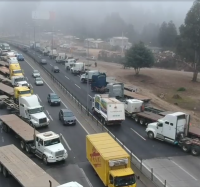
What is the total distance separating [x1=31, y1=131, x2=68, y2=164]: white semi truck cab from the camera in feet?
87.0

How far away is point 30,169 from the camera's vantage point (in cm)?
2189

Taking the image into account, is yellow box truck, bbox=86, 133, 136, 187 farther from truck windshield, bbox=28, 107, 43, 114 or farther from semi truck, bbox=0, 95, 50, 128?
truck windshield, bbox=28, 107, 43, 114

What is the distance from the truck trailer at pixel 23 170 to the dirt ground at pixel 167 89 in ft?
75.2

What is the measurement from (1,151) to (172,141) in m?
15.5

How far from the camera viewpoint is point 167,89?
63219mm

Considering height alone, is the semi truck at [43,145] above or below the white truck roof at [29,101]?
below

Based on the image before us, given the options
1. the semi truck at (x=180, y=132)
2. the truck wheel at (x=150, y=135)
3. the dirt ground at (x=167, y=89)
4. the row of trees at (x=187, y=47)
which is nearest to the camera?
the semi truck at (x=180, y=132)

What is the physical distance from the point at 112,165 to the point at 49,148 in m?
7.21

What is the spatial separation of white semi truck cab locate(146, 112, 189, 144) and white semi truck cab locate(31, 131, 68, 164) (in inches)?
396

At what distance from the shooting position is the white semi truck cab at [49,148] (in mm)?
26531

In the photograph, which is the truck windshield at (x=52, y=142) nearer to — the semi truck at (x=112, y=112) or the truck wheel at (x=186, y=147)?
the semi truck at (x=112, y=112)

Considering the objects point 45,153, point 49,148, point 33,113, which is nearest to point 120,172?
point 49,148

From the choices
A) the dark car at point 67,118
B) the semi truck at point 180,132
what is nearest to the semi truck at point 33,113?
the dark car at point 67,118

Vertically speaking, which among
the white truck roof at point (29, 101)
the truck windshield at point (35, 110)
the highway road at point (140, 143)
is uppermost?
the white truck roof at point (29, 101)
